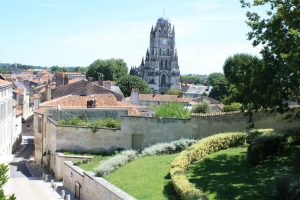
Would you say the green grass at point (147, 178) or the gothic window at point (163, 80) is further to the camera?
the gothic window at point (163, 80)

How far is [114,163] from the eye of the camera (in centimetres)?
2289

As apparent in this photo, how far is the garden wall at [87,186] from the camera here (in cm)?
1814

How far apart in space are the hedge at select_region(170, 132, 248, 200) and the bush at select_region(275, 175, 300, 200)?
2.18 metres

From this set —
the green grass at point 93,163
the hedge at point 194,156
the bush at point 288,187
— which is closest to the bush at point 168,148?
the green grass at point 93,163


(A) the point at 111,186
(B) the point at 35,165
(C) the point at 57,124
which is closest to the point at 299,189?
(A) the point at 111,186

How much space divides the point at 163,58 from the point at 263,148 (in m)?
→ 129

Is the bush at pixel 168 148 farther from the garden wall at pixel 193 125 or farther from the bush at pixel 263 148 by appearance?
the bush at pixel 263 148

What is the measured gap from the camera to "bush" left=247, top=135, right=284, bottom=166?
1897cm

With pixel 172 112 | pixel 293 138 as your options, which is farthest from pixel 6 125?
pixel 293 138

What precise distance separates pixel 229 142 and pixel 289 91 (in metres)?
5.43

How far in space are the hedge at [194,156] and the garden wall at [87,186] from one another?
199 cm

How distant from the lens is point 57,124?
1166 inches

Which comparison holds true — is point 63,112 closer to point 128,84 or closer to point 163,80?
point 128,84

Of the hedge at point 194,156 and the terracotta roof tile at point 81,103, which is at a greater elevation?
the terracotta roof tile at point 81,103
